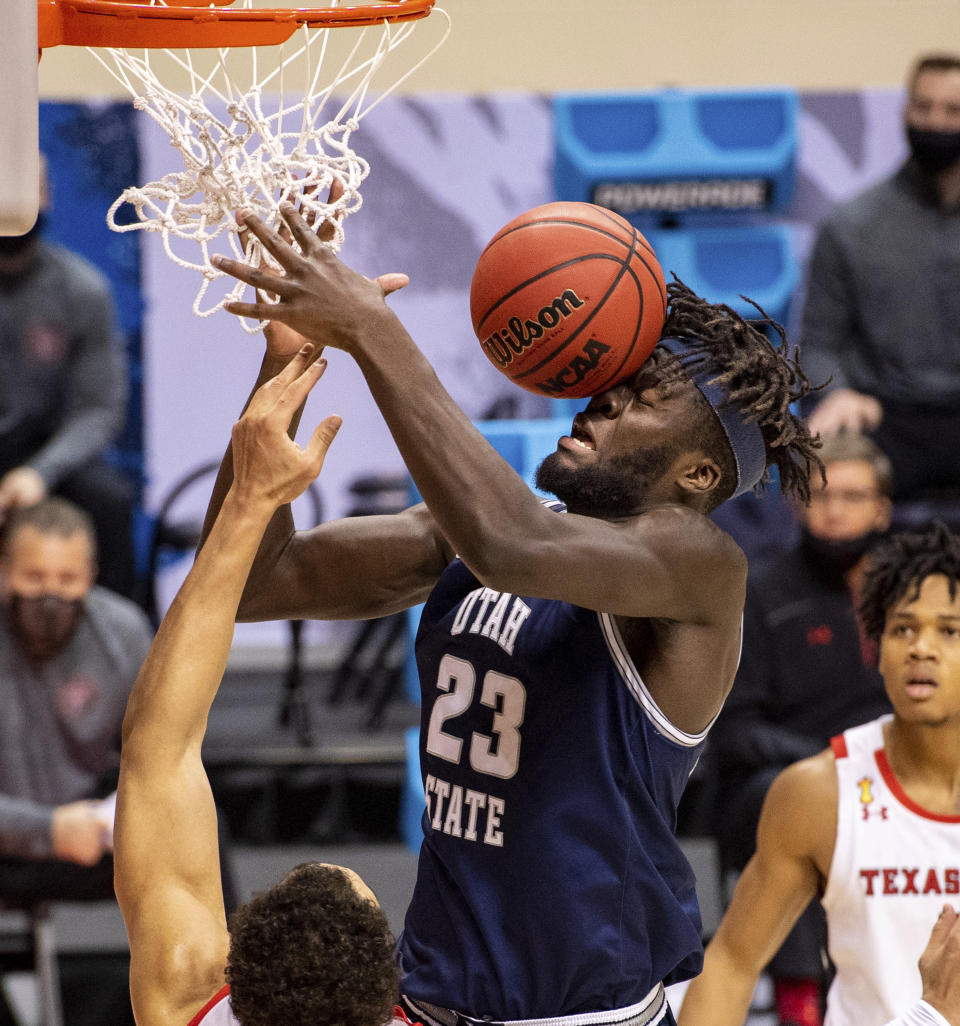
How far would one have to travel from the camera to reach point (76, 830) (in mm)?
5137

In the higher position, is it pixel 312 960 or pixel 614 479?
pixel 614 479

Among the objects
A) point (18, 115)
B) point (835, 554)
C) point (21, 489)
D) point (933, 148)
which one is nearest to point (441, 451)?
point (18, 115)

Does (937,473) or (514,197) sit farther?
(514,197)

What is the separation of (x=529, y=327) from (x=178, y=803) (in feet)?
2.99

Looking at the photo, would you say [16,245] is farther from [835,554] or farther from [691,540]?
[691,540]

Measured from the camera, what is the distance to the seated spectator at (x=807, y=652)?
5.19m

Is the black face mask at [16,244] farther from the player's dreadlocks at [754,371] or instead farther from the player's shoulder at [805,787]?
the player's dreadlocks at [754,371]

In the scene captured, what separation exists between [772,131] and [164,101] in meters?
4.06

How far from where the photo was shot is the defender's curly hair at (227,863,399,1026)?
2033 mm

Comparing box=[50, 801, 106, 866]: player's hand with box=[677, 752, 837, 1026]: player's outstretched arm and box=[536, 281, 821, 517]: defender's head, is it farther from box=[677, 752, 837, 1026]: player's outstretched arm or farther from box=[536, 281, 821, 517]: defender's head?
box=[536, 281, 821, 517]: defender's head

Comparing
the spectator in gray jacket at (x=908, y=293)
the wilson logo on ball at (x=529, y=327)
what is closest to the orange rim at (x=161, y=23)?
the wilson logo on ball at (x=529, y=327)

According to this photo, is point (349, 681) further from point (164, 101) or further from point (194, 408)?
point (164, 101)

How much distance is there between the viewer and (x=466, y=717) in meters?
2.45

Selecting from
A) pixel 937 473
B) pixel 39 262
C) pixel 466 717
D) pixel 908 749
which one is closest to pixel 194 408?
pixel 39 262
